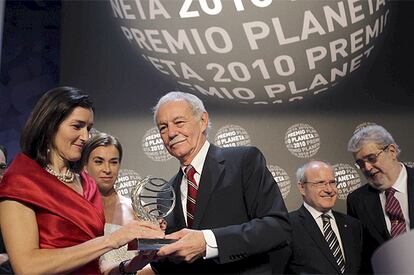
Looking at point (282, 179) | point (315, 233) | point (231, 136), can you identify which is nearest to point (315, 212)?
point (315, 233)

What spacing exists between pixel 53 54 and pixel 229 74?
1315 mm

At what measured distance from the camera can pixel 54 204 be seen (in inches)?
79.0

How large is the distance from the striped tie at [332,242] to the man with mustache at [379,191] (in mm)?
133

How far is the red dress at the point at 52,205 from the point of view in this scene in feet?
6.44

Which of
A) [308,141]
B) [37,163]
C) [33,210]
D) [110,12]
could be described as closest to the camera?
[33,210]

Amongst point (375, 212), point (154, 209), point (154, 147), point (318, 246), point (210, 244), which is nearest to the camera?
point (210, 244)

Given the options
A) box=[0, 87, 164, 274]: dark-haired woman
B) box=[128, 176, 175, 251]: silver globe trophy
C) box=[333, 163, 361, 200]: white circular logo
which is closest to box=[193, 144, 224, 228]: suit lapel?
box=[128, 176, 175, 251]: silver globe trophy

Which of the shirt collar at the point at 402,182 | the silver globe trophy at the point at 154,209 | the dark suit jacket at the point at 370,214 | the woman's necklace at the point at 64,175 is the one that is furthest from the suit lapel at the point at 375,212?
the woman's necklace at the point at 64,175

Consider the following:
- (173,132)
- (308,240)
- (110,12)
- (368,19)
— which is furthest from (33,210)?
(368,19)

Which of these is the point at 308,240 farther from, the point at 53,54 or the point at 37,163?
the point at 53,54

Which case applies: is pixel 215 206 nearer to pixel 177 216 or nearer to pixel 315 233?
pixel 177 216

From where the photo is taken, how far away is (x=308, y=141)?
3.58 m

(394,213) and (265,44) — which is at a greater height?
(265,44)

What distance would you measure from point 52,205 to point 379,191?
2.13 metres
